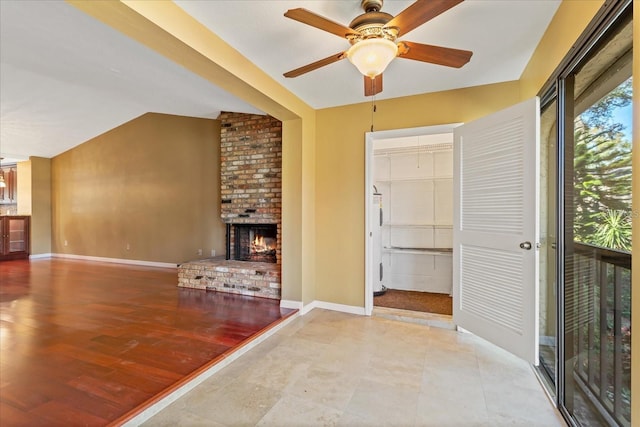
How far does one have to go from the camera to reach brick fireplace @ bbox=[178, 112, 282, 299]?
4352mm

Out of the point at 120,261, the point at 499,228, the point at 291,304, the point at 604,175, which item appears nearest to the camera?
the point at 604,175

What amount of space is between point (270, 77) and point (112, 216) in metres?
6.02


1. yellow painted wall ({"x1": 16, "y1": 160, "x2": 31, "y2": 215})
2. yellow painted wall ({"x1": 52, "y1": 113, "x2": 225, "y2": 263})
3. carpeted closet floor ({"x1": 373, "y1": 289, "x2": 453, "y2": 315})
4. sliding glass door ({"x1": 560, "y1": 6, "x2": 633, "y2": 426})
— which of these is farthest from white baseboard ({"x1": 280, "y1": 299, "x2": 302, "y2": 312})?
yellow painted wall ({"x1": 16, "y1": 160, "x2": 31, "y2": 215})

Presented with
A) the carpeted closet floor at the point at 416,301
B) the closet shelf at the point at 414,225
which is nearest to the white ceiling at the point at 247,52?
the closet shelf at the point at 414,225

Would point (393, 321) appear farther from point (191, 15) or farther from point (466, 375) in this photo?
point (191, 15)

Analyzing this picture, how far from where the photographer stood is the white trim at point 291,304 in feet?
11.8

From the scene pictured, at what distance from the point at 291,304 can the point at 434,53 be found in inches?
116

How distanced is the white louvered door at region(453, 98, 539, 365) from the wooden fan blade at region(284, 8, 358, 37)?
4.80 ft

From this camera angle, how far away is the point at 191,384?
2.09 meters

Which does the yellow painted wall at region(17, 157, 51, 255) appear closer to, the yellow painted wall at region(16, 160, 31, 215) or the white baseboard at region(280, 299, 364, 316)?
the yellow painted wall at region(16, 160, 31, 215)

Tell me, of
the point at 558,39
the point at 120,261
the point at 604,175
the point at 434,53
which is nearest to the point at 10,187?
the point at 120,261

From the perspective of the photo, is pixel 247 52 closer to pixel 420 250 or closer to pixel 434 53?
pixel 434 53

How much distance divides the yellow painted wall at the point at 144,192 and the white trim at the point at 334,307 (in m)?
2.75

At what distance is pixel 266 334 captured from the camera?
294 cm
